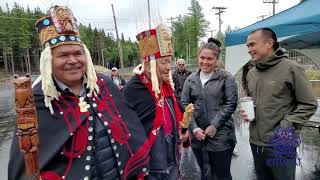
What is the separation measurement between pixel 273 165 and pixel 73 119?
6.17ft

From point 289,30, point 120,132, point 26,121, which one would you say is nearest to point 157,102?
point 120,132

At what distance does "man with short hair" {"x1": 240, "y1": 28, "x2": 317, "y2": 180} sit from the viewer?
3.01m

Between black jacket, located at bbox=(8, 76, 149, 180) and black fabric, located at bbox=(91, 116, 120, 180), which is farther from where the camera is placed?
black fabric, located at bbox=(91, 116, 120, 180)

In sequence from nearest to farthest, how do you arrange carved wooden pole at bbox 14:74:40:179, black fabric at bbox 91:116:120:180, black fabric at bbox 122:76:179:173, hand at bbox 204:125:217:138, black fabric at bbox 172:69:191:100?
carved wooden pole at bbox 14:74:40:179 < black fabric at bbox 91:116:120:180 < black fabric at bbox 122:76:179:173 < hand at bbox 204:125:217:138 < black fabric at bbox 172:69:191:100

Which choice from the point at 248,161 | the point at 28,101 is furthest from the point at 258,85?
the point at 248,161

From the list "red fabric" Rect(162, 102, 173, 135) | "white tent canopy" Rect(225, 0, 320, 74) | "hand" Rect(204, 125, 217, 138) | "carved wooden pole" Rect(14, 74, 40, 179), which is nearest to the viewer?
"carved wooden pole" Rect(14, 74, 40, 179)

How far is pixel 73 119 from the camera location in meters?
2.15

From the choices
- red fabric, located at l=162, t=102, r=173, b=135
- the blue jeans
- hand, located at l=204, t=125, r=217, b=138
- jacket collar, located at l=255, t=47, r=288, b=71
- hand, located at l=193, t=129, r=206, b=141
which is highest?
jacket collar, located at l=255, t=47, r=288, b=71

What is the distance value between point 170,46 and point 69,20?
112cm

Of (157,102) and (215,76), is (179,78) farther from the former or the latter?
(157,102)

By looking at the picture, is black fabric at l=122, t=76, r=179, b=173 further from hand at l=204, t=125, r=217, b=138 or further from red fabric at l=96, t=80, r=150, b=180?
hand at l=204, t=125, r=217, b=138

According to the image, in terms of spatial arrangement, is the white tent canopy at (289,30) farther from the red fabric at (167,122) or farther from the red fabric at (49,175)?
the red fabric at (49,175)

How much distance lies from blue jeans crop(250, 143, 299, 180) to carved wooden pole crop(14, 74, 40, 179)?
2086mm

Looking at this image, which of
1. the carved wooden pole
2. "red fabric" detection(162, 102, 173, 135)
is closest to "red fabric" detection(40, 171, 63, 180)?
the carved wooden pole
